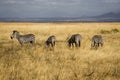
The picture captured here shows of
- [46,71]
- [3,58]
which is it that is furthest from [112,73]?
[3,58]

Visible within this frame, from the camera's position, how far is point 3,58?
12.3 meters

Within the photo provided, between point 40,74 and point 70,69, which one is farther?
point 70,69

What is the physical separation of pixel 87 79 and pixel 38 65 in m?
2.80

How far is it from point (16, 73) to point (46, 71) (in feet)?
4.53

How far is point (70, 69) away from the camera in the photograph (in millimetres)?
11273

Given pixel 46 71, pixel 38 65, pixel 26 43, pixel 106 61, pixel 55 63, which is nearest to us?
pixel 46 71

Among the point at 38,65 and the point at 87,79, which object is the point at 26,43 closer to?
the point at 38,65

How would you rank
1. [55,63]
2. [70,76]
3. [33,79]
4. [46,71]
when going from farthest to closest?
1. [55,63]
2. [46,71]
3. [70,76]
4. [33,79]

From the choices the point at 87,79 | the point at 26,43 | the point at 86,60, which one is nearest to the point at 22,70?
the point at 87,79

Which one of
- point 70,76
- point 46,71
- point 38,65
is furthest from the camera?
point 38,65

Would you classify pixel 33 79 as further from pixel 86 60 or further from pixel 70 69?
pixel 86 60

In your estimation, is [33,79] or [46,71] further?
[46,71]

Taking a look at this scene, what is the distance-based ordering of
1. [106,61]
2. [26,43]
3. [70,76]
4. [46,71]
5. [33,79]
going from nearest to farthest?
1. [33,79]
2. [70,76]
3. [46,71]
4. [106,61]
5. [26,43]

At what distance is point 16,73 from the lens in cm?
961
